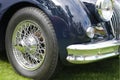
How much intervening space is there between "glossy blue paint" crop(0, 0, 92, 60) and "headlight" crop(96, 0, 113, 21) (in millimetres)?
186

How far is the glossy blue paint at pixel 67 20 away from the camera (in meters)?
3.74

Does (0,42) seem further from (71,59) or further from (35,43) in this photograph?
(71,59)

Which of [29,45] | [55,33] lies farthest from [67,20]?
[29,45]

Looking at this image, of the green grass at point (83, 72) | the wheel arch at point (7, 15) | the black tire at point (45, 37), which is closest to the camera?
the black tire at point (45, 37)

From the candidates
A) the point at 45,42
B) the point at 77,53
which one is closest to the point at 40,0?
the point at 45,42

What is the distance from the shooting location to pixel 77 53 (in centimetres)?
369

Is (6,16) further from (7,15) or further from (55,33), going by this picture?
(55,33)

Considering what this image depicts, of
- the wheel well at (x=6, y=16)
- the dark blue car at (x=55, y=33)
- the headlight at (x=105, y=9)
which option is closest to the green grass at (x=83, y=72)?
the dark blue car at (x=55, y=33)

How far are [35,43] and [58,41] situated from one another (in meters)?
0.38

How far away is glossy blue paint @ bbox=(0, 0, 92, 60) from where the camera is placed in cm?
374

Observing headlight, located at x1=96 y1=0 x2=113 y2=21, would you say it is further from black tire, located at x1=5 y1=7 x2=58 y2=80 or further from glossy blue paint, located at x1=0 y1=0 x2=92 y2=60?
black tire, located at x1=5 y1=7 x2=58 y2=80

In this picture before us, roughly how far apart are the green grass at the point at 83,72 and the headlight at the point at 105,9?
87 cm

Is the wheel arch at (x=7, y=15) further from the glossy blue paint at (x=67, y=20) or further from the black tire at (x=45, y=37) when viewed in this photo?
the glossy blue paint at (x=67, y=20)

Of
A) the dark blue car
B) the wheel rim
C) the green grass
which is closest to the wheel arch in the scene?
the dark blue car
